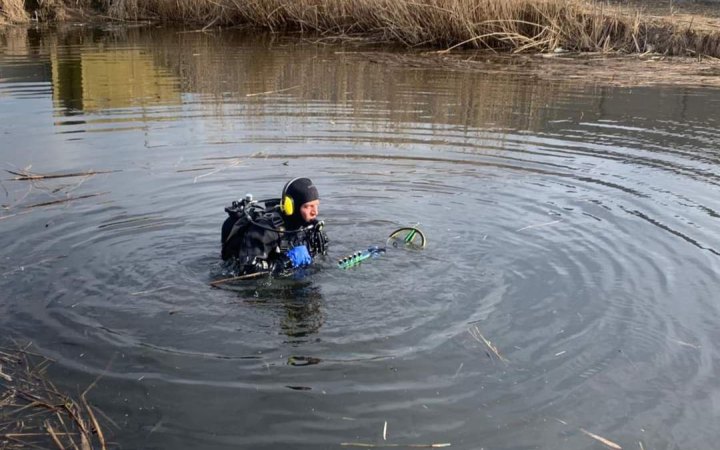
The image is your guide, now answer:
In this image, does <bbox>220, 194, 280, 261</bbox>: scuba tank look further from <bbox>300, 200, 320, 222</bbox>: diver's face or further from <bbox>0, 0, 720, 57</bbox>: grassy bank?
<bbox>0, 0, 720, 57</bbox>: grassy bank

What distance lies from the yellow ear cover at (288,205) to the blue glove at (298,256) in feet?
0.94

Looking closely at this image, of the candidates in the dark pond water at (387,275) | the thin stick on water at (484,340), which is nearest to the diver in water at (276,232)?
the dark pond water at (387,275)

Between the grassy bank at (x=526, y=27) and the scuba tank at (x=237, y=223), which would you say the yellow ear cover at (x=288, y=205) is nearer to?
the scuba tank at (x=237, y=223)

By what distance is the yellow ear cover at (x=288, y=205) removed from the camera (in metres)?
5.56

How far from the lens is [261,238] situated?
222 inches

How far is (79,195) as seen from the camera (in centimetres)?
767

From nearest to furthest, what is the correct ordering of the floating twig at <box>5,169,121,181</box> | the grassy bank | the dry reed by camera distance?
the dry reed → the floating twig at <box>5,169,121,181</box> → the grassy bank

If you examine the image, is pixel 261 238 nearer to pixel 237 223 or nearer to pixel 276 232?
pixel 276 232

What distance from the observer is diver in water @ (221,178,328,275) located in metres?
5.58

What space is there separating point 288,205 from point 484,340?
6.02 feet

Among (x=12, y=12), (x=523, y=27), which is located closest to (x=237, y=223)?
(x=523, y=27)

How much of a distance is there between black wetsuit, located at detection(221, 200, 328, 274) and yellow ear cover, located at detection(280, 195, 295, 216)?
162 mm

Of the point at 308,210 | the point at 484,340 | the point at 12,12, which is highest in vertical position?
the point at 12,12

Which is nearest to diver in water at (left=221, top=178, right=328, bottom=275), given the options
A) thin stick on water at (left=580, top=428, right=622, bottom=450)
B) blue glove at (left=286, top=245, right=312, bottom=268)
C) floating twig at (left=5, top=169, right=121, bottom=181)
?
blue glove at (left=286, top=245, right=312, bottom=268)
